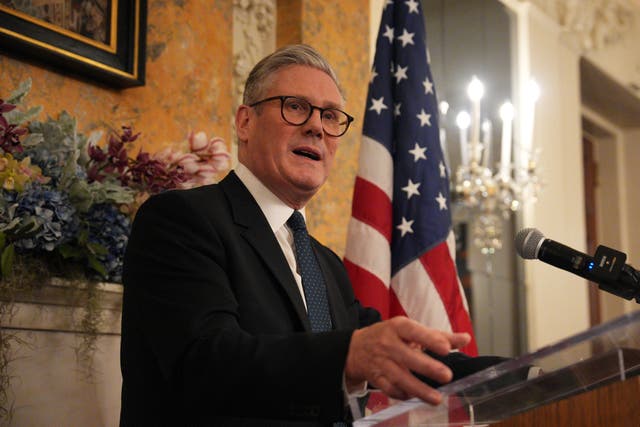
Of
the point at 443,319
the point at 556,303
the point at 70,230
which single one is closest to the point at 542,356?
the point at 70,230

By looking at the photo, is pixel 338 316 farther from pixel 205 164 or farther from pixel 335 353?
pixel 205 164

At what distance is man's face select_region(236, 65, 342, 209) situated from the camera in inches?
85.4

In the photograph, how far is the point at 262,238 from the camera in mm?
1962

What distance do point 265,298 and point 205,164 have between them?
130 centimetres

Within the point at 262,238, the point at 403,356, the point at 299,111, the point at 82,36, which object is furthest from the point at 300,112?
the point at 82,36

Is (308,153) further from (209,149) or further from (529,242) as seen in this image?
(209,149)

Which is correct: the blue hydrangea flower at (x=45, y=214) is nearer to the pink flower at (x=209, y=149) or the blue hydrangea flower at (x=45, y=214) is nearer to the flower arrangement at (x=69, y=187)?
the flower arrangement at (x=69, y=187)

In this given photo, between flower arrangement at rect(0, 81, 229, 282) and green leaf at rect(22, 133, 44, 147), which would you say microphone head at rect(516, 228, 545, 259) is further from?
green leaf at rect(22, 133, 44, 147)

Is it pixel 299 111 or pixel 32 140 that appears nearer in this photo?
pixel 299 111

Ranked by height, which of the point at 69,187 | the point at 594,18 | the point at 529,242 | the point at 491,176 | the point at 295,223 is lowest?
the point at 529,242

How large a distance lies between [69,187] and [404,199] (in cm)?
166

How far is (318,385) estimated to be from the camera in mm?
1306

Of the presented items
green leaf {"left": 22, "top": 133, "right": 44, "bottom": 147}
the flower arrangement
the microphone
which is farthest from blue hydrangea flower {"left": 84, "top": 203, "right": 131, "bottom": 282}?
the microphone

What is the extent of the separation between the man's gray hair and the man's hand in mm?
1152
